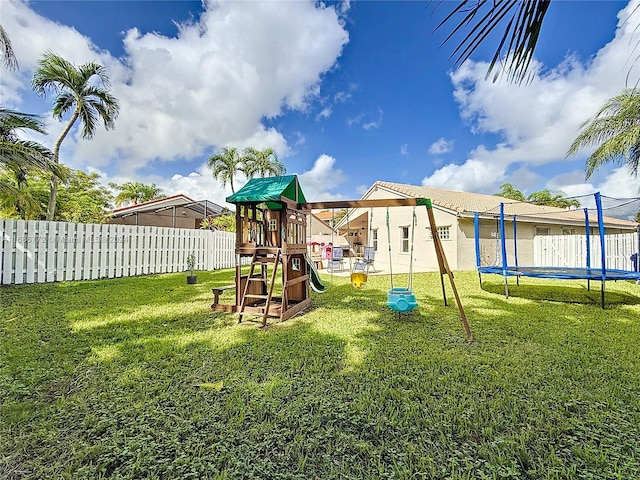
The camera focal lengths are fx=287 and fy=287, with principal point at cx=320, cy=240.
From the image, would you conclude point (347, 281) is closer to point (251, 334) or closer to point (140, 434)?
point (251, 334)

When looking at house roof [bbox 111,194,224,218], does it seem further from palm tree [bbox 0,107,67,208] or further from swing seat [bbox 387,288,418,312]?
swing seat [bbox 387,288,418,312]

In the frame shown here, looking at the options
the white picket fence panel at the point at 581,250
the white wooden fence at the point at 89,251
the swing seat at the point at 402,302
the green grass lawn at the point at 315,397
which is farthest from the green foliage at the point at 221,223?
the white picket fence panel at the point at 581,250

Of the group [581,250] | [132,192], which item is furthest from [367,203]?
[132,192]

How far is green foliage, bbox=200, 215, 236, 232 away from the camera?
1952cm

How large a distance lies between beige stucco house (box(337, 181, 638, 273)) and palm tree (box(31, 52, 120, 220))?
1035cm

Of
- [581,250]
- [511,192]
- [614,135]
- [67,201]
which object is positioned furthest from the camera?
[511,192]

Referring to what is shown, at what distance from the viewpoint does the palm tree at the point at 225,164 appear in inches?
827

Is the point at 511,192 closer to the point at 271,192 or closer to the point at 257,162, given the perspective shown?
the point at 257,162

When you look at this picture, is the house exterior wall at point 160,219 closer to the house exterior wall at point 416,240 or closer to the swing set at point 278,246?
→ the house exterior wall at point 416,240

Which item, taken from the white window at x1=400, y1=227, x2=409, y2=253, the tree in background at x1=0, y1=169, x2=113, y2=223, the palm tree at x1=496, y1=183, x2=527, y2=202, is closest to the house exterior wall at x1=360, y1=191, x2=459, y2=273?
the white window at x1=400, y1=227, x2=409, y2=253

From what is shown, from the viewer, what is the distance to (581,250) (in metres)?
12.5

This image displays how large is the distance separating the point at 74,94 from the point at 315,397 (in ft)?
45.0

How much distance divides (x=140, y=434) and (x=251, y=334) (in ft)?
7.77

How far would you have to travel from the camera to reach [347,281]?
33.1 feet
